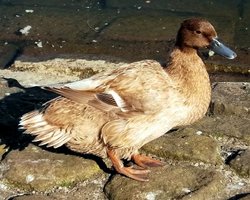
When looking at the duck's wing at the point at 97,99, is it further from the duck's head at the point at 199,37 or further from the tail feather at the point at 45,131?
the duck's head at the point at 199,37

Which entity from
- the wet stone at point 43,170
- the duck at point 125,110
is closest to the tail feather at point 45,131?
the duck at point 125,110

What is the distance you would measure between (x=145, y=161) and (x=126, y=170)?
0.56ft

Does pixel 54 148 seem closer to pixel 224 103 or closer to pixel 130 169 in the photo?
pixel 130 169

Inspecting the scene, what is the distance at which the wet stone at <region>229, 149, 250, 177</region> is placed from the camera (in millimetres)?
4152

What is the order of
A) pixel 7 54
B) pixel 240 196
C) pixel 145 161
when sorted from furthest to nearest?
pixel 7 54 → pixel 145 161 → pixel 240 196

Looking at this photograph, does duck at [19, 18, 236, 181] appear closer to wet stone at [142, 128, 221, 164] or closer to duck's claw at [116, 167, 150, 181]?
duck's claw at [116, 167, 150, 181]

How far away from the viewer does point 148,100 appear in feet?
13.6

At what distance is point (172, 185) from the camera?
13.3 ft

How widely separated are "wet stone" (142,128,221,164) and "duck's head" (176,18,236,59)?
555 millimetres

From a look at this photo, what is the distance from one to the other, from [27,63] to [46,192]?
200 cm

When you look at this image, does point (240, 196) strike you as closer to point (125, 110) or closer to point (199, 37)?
point (125, 110)

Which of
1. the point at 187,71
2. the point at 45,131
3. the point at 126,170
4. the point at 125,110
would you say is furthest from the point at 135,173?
the point at 187,71

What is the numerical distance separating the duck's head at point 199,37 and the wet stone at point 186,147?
0.55m

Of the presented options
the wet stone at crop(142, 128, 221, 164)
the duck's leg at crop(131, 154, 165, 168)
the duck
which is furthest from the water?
the duck's leg at crop(131, 154, 165, 168)
